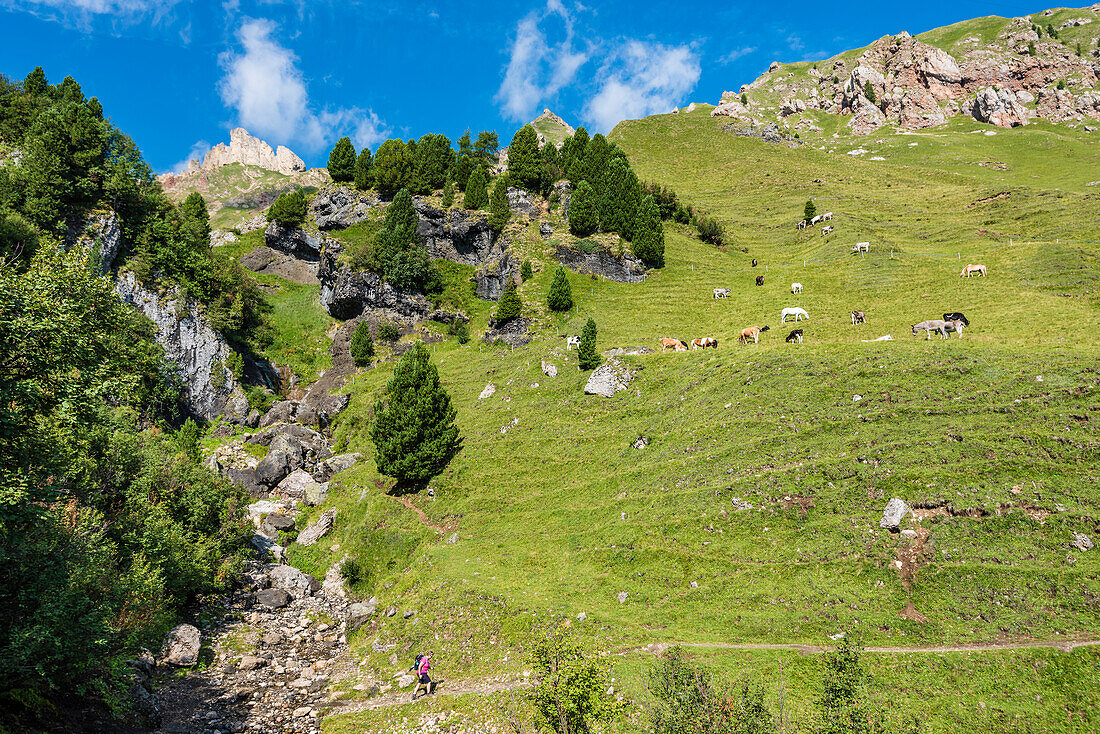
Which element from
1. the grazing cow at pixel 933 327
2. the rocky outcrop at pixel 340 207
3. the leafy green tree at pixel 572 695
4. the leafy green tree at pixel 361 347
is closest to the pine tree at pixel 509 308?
the leafy green tree at pixel 361 347

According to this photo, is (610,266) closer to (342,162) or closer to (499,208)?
(499,208)

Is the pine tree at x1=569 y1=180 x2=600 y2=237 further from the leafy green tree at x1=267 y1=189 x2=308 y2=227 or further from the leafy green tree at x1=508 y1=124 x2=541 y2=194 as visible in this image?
the leafy green tree at x1=267 y1=189 x2=308 y2=227

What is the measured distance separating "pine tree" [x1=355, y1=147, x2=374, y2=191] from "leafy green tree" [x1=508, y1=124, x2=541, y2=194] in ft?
104

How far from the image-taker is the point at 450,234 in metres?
88.1

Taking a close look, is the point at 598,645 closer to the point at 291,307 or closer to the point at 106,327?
the point at 106,327

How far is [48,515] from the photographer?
53.7 feet

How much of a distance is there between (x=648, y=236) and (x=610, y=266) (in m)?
8.08

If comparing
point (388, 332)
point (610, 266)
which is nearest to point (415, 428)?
point (388, 332)

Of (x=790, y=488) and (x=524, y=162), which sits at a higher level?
(x=524, y=162)

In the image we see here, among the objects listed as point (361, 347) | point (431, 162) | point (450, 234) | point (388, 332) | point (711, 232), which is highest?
point (431, 162)

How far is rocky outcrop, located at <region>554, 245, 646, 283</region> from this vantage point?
73.7 meters

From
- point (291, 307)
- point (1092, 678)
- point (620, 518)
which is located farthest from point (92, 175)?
point (1092, 678)

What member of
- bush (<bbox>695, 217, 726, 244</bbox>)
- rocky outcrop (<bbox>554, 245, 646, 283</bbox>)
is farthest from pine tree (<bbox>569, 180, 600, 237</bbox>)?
bush (<bbox>695, 217, 726, 244</bbox>)

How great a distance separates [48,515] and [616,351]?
4451 centimetres
